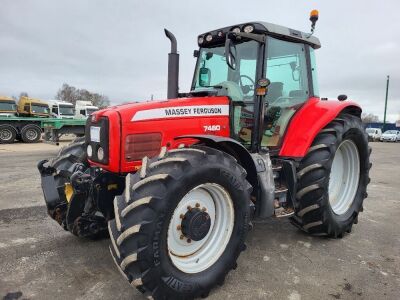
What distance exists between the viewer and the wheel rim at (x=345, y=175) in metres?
4.71

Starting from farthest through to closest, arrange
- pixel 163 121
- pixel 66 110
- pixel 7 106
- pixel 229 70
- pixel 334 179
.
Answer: pixel 66 110, pixel 7 106, pixel 334 179, pixel 229 70, pixel 163 121

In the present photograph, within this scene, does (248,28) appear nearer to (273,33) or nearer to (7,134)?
(273,33)

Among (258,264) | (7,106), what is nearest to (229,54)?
(258,264)

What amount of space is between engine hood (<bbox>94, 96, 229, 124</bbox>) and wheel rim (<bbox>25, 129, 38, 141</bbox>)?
1895 centimetres

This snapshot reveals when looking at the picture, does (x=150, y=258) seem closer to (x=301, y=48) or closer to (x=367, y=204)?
(x=301, y=48)

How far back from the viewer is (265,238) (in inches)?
166

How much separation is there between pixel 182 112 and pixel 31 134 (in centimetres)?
1944

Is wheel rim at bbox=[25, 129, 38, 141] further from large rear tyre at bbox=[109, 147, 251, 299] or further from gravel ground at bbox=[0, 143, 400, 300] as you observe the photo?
large rear tyre at bbox=[109, 147, 251, 299]

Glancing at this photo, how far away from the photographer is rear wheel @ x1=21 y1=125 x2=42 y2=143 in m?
→ 20.2

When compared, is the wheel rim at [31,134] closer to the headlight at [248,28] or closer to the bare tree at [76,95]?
the headlight at [248,28]

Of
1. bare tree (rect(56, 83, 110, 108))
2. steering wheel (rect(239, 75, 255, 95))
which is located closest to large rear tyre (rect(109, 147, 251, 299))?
steering wheel (rect(239, 75, 255, 95))

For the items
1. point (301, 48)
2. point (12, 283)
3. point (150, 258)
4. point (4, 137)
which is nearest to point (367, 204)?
point (301, 48)

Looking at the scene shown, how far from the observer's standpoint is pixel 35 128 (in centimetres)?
2045

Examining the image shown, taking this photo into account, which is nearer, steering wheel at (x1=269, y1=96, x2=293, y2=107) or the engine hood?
the engine hood
